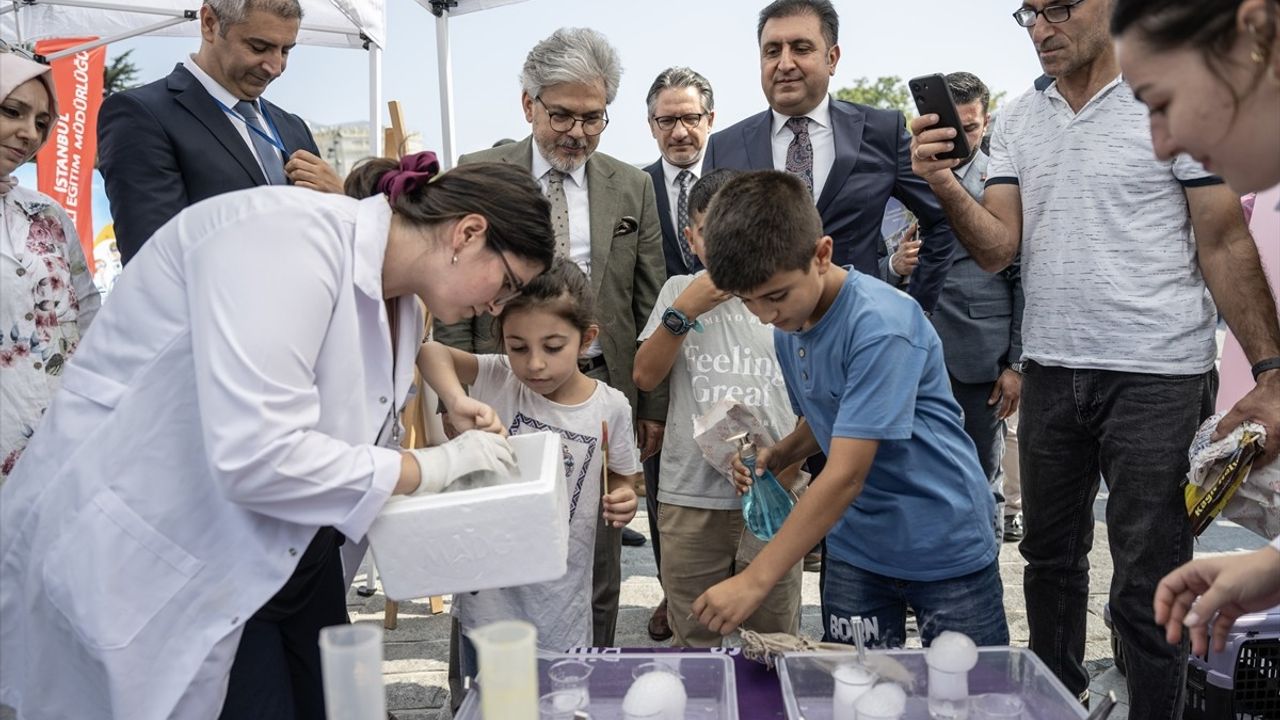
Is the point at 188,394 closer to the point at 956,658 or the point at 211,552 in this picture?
the point at 211,552

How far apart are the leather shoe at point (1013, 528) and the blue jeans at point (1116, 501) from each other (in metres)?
2.42

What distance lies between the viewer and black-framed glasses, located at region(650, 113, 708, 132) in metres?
3.95

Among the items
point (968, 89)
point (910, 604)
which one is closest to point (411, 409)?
point (910, 604)

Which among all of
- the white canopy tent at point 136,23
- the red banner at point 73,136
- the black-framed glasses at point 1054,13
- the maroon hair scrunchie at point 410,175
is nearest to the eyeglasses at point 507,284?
the maroon hair scrunchie at point 410,175

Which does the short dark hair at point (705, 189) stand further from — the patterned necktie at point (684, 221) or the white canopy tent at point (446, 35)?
the white canopy tent at point (446, 35)

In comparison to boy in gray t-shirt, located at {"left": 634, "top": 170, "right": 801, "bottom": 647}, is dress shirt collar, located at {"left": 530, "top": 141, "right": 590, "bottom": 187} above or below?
above

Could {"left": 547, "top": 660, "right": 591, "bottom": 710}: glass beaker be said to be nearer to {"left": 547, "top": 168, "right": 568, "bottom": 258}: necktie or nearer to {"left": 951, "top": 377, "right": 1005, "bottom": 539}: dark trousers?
{"left": 547, "top": 168, "right": 568, "bottom": 258}: necktie

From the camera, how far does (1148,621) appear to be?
224cm

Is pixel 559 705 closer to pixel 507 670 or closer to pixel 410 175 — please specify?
pixel 507 670

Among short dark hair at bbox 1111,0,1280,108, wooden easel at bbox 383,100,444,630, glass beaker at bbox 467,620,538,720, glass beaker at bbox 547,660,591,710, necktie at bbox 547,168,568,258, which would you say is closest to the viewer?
glass beaker at bbox 467,620,538,720

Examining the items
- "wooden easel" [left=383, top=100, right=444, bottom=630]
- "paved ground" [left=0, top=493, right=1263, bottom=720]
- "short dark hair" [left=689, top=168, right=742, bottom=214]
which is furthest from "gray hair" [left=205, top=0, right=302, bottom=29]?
"paved ground" [left=0, top=493, right=1263, bottom=720]

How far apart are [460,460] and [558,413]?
934 mm

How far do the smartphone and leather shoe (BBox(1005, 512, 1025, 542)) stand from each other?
310cm

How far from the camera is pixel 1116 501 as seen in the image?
2307 mm
